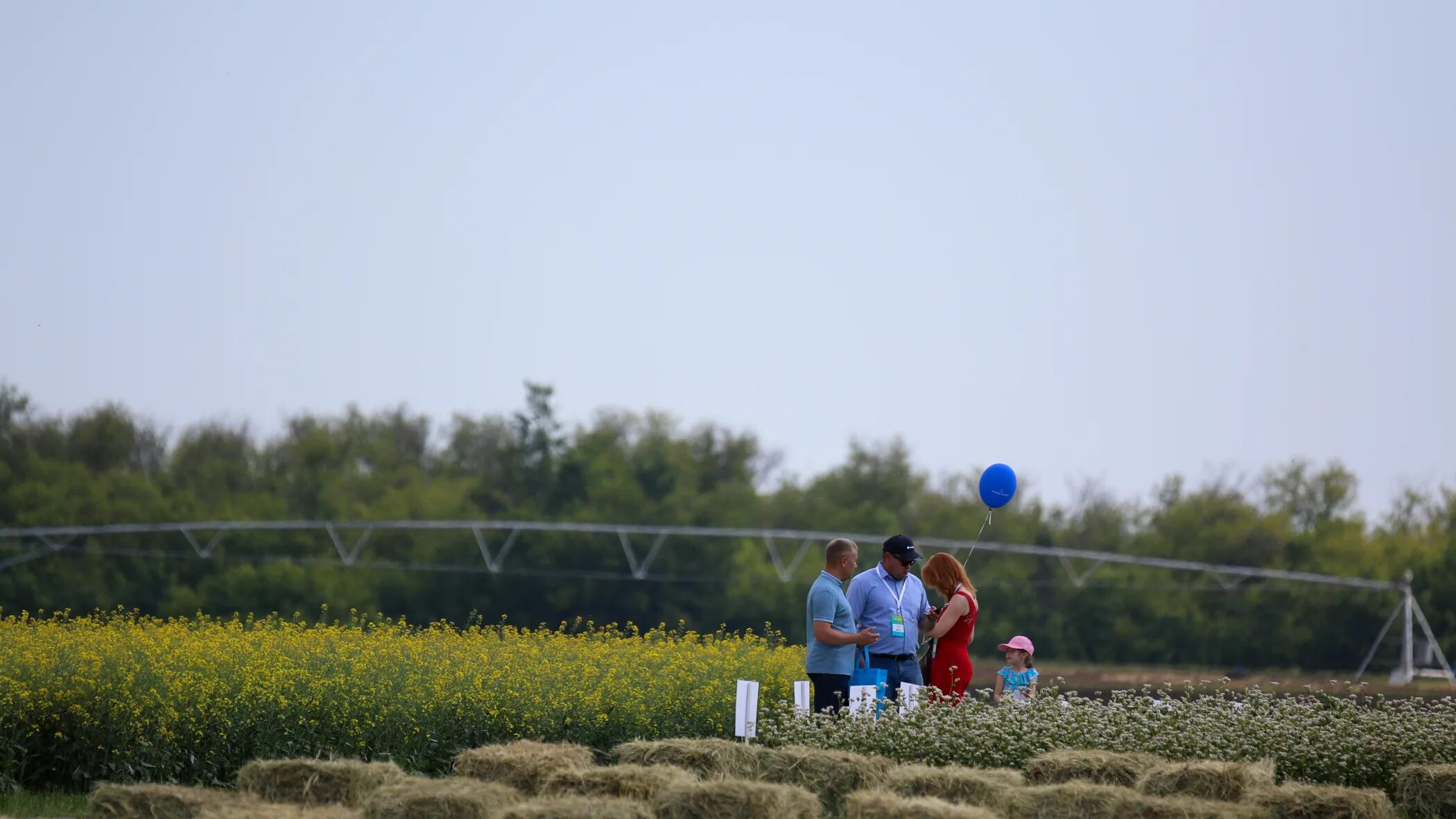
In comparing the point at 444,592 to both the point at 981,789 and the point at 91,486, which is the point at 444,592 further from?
the point at 981,789

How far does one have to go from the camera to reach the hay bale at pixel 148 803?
25.1ft

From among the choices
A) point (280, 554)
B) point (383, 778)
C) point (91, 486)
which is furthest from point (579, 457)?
point (383, 778)

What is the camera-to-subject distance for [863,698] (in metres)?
11.0

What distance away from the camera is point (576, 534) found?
61094 millimetres

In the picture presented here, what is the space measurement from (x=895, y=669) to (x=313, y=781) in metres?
4.91

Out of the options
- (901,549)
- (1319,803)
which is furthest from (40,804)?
(1319,803)

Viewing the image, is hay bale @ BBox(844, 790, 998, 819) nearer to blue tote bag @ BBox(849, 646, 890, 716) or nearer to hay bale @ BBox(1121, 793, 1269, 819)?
hay bale @ BBox(1121, 793, 1269, 819)

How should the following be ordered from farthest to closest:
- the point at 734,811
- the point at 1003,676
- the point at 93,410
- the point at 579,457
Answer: the point at 579,457, the point at 93,410, the point at 1003,676, the point at 734,811

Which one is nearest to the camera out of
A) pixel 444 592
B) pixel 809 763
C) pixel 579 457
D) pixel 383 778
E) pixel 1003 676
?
A: pixel 383 778

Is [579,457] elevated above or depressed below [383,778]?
above

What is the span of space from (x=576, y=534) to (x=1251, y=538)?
3110 centimetres

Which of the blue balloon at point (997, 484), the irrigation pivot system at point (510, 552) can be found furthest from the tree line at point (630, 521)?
the blue balloon at point (997, 484)

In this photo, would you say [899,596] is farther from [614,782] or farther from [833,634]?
[614,782]

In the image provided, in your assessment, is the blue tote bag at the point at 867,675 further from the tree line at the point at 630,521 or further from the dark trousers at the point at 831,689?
the tree line at the point at 630,521
